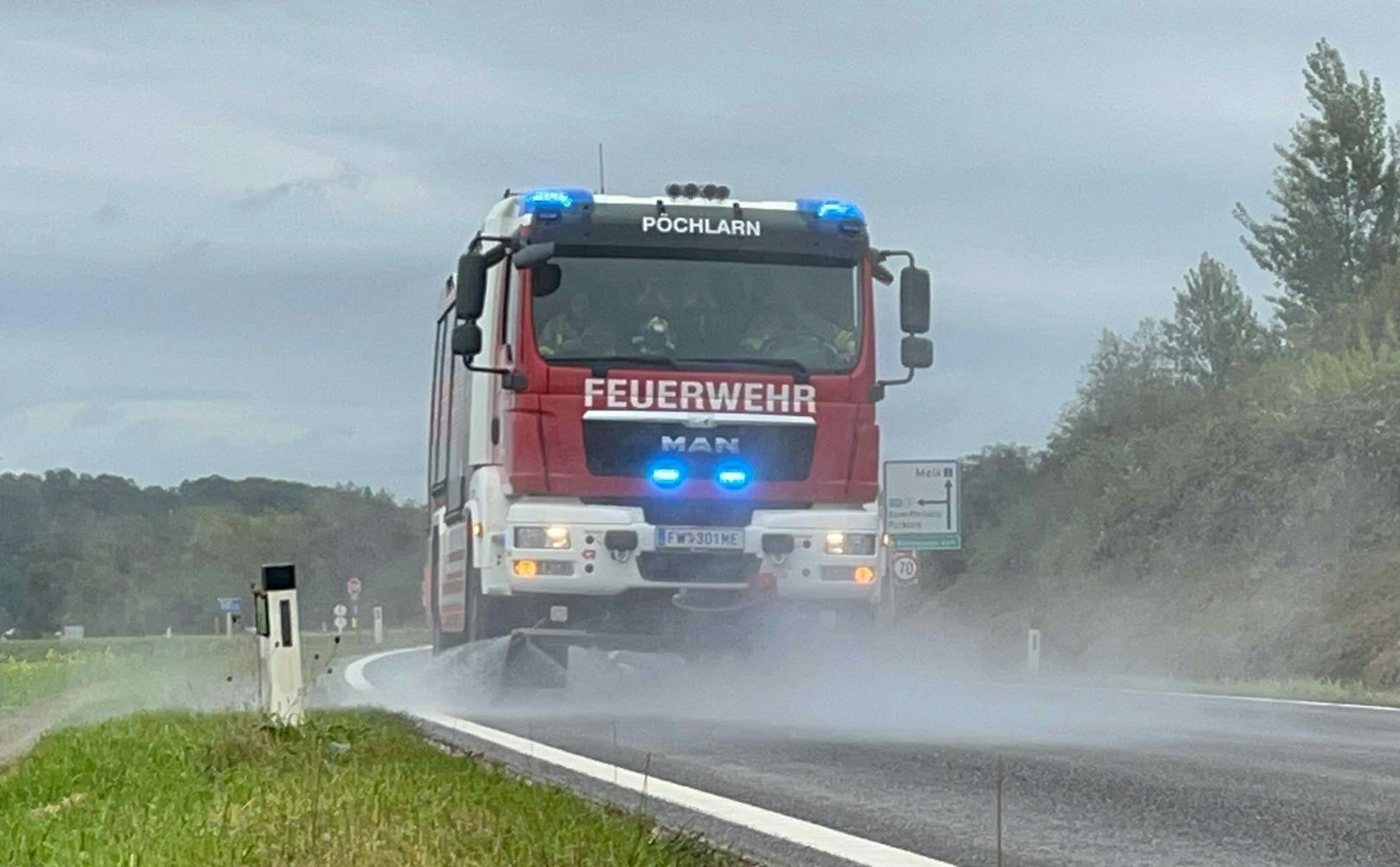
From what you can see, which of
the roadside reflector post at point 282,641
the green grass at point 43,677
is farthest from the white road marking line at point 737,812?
the green grass at point 43,677

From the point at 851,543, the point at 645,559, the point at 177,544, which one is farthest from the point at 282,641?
the point at 177,544

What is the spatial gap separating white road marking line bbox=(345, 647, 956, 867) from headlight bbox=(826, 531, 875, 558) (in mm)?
4311

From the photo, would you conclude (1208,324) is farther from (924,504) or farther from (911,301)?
(911,301)

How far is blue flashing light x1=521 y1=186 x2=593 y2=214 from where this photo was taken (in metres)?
15.7

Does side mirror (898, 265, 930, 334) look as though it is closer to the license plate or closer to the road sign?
the license plate

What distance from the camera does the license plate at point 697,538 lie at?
1556cm

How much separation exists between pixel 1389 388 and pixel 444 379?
21.4m

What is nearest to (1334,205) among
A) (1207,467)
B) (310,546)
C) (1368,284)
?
(1368,284)

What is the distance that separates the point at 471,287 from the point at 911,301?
3260 millimetres

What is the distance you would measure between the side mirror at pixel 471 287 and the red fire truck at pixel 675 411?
2cm

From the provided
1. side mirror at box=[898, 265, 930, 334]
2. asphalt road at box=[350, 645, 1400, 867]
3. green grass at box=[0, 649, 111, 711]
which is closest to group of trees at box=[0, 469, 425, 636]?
green grass at box=[0, 649, 111, 711]

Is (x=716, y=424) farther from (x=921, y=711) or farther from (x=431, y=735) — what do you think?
(x=431, y=735)

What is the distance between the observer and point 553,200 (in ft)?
51.7

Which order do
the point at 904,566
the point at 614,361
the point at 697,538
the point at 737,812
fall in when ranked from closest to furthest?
the point at 737,812 < the point at 614,361 < the point at 697,538 < the point at 904,566
